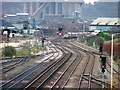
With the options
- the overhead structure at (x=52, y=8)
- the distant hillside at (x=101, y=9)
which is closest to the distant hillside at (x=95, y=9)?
the distant hillside at (x=101, y=9)

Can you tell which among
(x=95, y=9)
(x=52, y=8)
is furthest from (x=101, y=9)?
(x=52, y=8)

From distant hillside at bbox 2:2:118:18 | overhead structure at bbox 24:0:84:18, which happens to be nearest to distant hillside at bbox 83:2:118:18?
distant hillside at bbox 2:2:118:18

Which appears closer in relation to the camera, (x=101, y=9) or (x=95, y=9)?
(x=101, y=9)

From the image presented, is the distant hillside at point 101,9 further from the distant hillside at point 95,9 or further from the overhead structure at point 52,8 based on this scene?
the overhead structure at point 52,8

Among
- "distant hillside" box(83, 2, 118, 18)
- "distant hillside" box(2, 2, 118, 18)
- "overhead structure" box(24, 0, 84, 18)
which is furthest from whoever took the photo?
"overhead structure" box(24, 0, 84, 18)

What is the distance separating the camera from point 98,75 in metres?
17.5

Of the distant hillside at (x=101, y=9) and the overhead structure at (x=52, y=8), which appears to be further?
the overhead structure at (x=52, y=8)

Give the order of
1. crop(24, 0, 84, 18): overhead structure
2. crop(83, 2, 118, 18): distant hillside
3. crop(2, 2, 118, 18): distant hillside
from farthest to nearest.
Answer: crop(24, 0, 84, 18): overhead structure < crop(2, 2, 118, 18): distant hillside < crop(83, 2, 118, 18): distant hillside

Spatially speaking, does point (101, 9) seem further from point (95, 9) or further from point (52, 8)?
point (52, 8)

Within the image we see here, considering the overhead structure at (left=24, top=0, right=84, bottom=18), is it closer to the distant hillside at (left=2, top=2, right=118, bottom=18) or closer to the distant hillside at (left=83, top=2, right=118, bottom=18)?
the distant hillside at (left=2, top=2, right=118, bottom=18)

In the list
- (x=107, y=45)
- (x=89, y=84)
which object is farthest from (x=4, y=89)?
(x=107, y=45)

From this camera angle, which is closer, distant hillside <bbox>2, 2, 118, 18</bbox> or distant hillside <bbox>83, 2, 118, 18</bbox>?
distant hillside <bbox>83, 2, 118, 18</bbox>

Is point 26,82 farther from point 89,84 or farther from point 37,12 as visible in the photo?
point 37,12

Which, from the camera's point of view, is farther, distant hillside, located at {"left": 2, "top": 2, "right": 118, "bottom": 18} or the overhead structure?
the overhead structure
